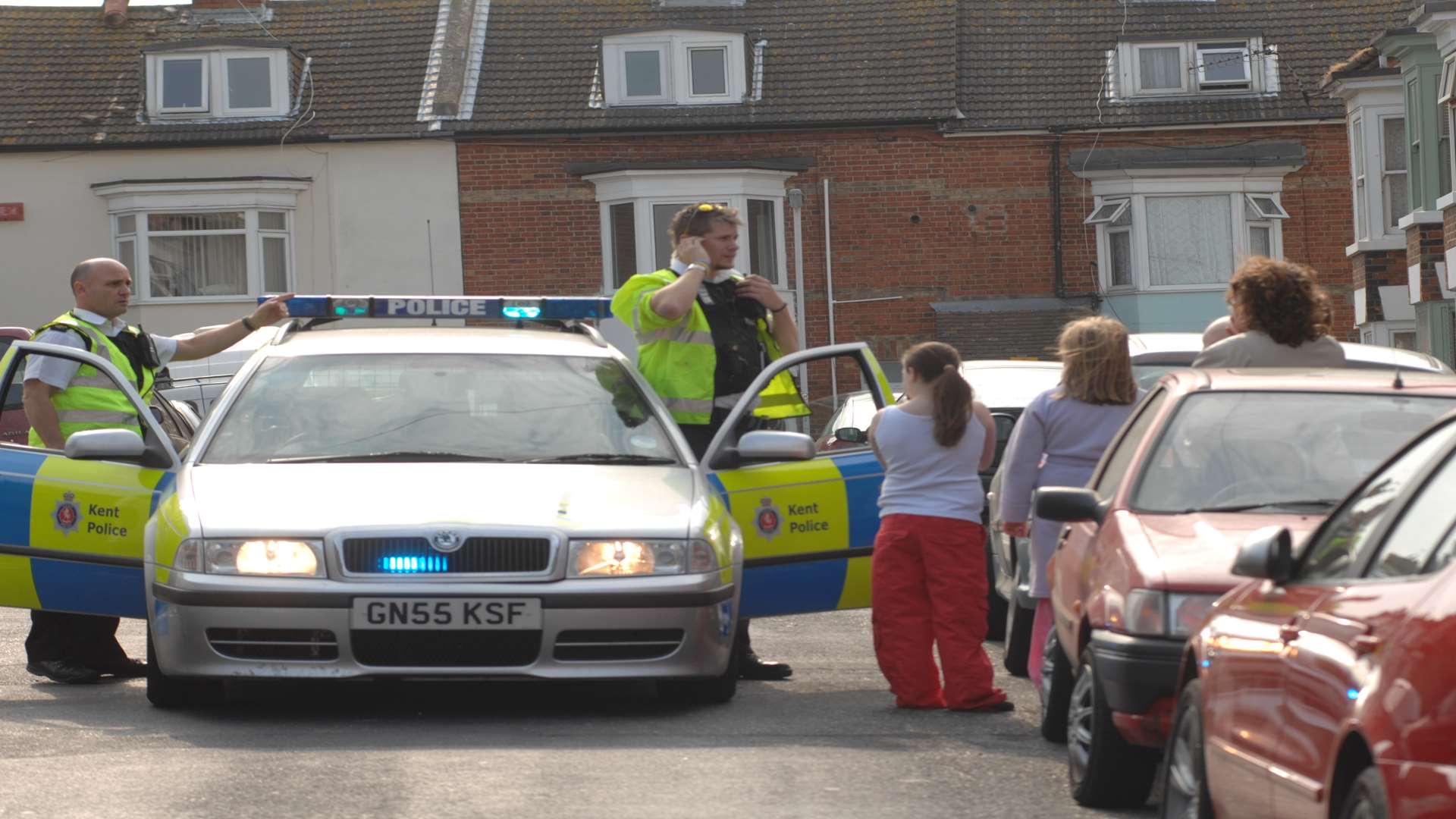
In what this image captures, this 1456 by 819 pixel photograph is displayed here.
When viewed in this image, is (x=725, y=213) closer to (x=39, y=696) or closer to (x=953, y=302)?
(x=39, y=696)

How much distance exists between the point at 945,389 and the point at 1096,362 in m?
0.59

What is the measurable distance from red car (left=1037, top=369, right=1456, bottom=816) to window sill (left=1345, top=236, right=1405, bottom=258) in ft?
77.3

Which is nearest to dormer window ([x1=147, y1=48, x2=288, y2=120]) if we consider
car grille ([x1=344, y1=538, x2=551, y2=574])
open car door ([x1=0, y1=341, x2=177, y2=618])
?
open car door ([x1=0, y1=341, x2=177, y2=618])

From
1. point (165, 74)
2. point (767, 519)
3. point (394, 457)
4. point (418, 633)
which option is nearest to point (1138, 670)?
point (418, 633)

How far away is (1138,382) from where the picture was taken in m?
10.4

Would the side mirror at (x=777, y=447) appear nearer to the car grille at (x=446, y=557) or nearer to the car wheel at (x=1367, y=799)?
the car grille at (x=446, y=557)

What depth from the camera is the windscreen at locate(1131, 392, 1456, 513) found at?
6.76m

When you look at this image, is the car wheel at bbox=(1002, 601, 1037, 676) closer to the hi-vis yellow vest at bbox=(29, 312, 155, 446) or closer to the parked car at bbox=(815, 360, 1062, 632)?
the parked car at bbox=(815, 360, 1062, 632)

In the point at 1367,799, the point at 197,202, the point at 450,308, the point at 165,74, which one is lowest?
the point at 1367,799

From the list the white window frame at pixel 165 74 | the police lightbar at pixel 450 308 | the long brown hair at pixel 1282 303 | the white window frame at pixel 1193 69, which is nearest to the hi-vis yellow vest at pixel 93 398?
the police lightbar at pixel 450 308

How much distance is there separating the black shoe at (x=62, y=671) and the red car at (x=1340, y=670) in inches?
216

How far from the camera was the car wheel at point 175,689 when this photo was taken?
325 inches

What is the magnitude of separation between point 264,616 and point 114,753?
73 cm

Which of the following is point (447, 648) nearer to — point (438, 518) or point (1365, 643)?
point (438, 518)
